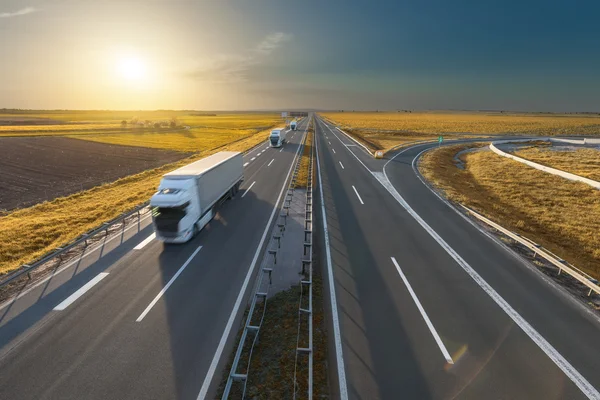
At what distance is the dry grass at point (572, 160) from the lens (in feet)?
102

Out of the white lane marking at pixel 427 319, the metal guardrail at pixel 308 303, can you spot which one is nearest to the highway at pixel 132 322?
the metal guardrail at pixel 308 303

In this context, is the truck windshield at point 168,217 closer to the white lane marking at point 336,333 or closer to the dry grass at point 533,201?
the white lane marking at point 336,333

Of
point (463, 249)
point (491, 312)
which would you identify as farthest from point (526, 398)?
point (463, 249)

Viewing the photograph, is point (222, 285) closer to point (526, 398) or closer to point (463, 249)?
point (526, 398)

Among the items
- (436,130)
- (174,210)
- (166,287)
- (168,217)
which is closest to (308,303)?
(166,287)

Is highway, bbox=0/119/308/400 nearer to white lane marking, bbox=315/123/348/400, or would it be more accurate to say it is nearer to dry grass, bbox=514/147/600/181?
white lane marking, bbox=315/123/348/400

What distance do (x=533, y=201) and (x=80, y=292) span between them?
1206 inches

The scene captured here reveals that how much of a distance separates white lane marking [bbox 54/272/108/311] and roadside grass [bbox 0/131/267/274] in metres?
4.08

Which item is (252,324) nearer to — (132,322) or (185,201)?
(132,322)

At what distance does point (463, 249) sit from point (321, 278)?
784cm

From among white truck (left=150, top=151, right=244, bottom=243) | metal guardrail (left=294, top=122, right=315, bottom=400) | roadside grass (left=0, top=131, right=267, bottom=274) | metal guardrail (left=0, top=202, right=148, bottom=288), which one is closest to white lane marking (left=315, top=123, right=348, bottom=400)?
metal guardrail (left=294, top=122, right=315, bottom=400)

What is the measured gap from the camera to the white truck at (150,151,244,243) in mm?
13750

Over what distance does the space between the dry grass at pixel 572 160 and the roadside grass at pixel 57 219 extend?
4317 cm

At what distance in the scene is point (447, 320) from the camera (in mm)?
9562
